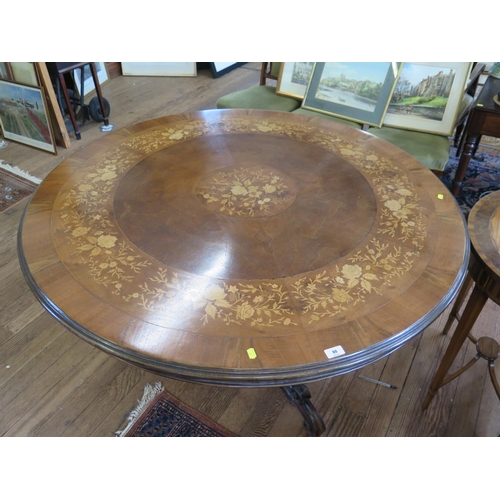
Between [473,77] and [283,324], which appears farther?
[473,77]

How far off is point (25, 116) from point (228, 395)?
8.79 ft

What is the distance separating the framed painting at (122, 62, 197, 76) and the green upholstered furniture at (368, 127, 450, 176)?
273cm

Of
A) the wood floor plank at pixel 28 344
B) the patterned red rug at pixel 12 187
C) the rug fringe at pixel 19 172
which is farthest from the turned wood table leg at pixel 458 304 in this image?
the rug fringe at pixel 19 172

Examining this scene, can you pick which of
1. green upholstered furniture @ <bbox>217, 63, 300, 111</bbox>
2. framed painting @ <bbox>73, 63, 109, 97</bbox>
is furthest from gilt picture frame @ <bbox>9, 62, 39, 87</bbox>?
green upholstered furniture @ <bbox>217, 63, 300, 111</bbox>

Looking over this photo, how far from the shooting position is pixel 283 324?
3.33 ft

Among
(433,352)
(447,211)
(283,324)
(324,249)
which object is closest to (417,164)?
(447,211)

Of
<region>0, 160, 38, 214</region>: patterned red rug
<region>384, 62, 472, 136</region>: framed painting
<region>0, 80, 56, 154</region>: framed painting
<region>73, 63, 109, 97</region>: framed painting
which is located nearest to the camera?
<region>384, 62, 472, 136</region>: framed painting

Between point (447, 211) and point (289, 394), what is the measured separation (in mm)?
Answer: 816

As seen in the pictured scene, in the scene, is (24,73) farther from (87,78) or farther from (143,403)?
(143,403)

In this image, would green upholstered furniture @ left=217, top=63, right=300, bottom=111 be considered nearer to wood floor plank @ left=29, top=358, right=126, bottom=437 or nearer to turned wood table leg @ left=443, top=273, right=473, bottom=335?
turned wood table leg @ left=443, top=273, right=473, bottom=335

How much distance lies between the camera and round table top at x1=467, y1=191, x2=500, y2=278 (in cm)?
125

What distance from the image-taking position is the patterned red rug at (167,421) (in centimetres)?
155

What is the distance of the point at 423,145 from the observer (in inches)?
93.4

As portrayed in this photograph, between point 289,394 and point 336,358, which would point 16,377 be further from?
point 336,358
